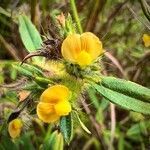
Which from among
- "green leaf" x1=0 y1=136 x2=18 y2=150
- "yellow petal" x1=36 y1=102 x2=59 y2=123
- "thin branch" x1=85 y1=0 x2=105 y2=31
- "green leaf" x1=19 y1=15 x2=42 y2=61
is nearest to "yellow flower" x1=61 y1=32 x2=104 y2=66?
"yellow petal" x1=36 y1=102 x2=59 y2=123

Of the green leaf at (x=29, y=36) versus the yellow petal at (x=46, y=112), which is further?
the green leaf at (x=29, y=36)

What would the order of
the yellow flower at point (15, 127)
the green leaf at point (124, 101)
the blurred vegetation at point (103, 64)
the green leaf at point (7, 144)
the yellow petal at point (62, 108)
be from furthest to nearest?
1. the blurred vegetation at point (103, 64)
2. the green leaf at point (7, 144)
3. the yellow flower at point (15, 127)
4. the green leaf at point (124, 101)
5. the yellow petal at point (62, 108)

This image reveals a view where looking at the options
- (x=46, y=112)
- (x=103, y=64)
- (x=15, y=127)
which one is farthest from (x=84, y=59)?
(x=103, y=64)

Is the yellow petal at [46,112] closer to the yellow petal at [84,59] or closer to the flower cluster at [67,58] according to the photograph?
the flower cluster at [67,58]

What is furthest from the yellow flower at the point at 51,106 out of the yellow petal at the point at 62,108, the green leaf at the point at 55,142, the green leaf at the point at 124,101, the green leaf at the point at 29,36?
the green leaf at the point at 55,142

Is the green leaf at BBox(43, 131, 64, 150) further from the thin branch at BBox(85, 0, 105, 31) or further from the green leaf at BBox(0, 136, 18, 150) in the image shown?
the thin branch at BBox(85, 0, 105, 31)

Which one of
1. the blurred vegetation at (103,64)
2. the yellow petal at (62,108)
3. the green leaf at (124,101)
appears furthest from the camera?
the blurred vegetation at (103,64)
